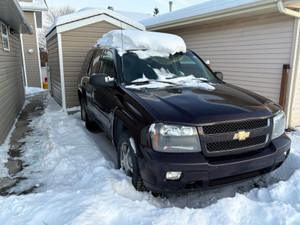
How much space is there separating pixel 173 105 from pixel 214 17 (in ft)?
17.6

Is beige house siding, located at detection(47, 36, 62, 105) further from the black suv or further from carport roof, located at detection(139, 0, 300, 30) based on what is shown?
the black suv

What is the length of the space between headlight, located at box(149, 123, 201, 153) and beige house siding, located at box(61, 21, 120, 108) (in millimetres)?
6230

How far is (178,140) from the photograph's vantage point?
246 cm

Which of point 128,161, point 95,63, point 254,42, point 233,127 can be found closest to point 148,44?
point 95,63

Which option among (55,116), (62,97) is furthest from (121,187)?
(62,97)

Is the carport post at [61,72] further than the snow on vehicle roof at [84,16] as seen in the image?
Yes

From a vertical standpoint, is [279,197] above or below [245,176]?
below

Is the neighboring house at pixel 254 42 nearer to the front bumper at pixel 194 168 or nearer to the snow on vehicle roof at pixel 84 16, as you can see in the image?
the snow on vehicle roof at pixel 84 16

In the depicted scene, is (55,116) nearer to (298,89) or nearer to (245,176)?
(245,176)

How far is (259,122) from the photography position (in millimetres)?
2750

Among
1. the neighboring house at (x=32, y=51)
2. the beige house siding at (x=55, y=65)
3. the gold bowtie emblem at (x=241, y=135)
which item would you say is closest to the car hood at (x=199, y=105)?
the gold bowtie emblem at (x=241, y=135)

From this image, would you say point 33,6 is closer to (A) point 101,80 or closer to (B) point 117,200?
(A) point 101,80

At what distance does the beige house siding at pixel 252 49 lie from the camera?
6.14m

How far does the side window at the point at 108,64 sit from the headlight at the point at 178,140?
1.67 metres
